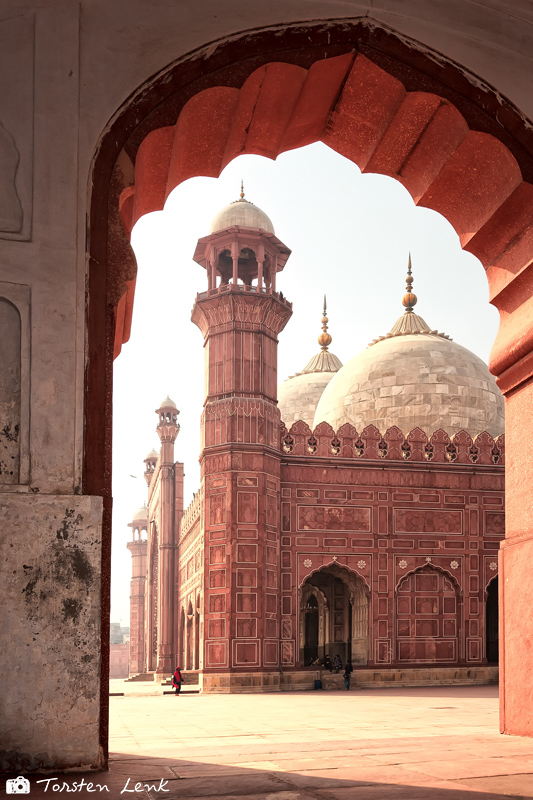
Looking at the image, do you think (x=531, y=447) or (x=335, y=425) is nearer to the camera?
(x=531, y=447)

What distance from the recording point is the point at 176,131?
3.79 meters

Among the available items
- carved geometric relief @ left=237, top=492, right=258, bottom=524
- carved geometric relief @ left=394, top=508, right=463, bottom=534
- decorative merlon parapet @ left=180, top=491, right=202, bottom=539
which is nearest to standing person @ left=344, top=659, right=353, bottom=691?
carved geometric relief @ left=394, top=508, right=463, bottom=534

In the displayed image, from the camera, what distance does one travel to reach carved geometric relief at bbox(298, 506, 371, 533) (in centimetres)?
1545

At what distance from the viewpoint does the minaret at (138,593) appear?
33.5 metres

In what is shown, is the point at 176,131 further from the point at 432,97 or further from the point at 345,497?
the point at 345,497

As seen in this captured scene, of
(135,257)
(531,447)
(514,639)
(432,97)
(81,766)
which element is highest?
(432,97)

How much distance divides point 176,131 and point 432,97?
1.12m

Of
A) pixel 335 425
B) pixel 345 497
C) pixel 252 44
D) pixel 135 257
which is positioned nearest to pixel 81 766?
pixel 135 257

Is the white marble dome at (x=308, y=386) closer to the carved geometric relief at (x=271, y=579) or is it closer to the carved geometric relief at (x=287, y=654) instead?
the carved geometric relief at (x=271, y=579)

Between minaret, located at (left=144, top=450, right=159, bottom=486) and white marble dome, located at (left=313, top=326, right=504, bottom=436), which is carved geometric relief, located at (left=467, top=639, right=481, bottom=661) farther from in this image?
minaret, located at (left=144, top=450, right=159, bottom=486)

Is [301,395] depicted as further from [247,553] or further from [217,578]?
[217,578]

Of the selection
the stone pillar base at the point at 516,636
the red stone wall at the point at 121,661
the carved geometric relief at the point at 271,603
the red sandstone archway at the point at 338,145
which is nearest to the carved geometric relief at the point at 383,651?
the carved geometric relief at the point at 271,603

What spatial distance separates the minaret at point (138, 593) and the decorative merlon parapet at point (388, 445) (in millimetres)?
17929

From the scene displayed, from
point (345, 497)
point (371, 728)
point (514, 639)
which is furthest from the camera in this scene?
point (345, 497)
